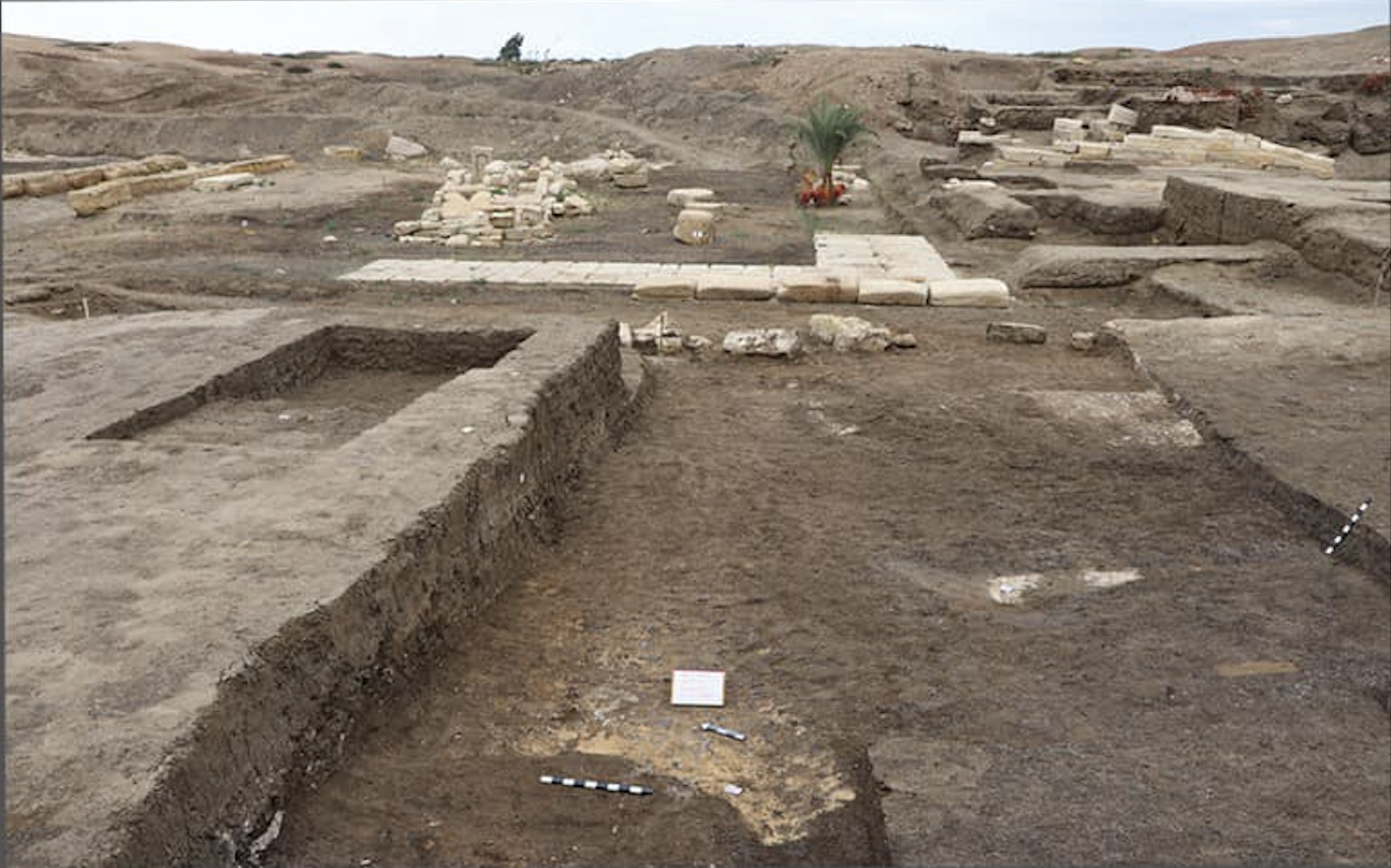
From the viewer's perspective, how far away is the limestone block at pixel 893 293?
9.69 metres

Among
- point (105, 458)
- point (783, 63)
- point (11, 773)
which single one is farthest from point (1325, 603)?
point (783, 63)

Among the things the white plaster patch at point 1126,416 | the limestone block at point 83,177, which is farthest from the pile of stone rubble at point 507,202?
the white plaster patch at point 1126,416

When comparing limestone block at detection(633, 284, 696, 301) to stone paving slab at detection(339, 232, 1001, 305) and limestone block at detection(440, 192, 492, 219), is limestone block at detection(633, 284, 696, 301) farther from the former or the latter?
limestone block at detection(440, 192, 492, 219)

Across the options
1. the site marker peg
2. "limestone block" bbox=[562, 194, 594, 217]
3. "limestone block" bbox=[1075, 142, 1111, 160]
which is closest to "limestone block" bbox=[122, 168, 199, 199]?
"limestone block" bbox=[562, 194, 594, 217]

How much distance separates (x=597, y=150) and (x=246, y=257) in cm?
1379

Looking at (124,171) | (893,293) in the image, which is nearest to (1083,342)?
(893,293)

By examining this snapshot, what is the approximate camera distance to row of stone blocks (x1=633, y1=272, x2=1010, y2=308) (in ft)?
31.7

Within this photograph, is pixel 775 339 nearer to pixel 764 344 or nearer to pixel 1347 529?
pixel 764 344

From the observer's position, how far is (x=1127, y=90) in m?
23.9

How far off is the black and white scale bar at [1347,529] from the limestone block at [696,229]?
29.7 feet

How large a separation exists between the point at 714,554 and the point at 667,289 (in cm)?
562

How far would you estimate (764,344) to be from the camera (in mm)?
8016

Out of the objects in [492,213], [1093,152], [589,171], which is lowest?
[492,213]

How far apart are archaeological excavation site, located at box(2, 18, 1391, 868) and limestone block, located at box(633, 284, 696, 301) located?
66 millimetres
